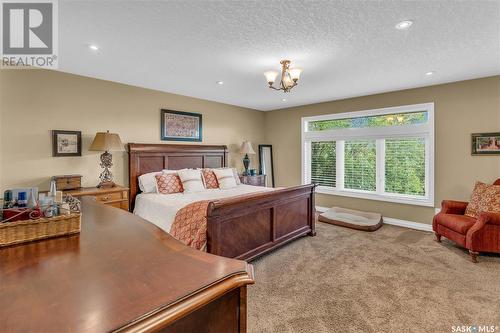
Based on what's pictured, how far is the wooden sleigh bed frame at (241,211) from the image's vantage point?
2.75 m

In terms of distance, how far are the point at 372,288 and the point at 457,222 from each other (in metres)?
1.82

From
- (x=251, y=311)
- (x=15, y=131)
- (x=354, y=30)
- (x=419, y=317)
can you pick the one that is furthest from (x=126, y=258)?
(x=15, y=131)

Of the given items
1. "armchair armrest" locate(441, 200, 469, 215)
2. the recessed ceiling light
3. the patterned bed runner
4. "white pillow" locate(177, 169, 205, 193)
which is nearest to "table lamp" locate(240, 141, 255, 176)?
"white pillow" locate(177, 169, 205, 193)

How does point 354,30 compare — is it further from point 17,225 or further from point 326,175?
point 326,175

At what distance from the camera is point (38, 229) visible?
112cm

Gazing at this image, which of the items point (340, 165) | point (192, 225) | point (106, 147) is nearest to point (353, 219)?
point (340, 165)

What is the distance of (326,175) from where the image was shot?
5.83m

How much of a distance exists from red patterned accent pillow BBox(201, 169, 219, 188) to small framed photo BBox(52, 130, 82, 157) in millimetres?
1941

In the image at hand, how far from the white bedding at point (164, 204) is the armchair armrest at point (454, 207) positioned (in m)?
3.24

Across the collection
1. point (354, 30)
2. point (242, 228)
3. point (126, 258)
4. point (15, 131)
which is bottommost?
point (242, 228)

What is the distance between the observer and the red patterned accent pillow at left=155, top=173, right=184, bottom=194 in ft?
13.1

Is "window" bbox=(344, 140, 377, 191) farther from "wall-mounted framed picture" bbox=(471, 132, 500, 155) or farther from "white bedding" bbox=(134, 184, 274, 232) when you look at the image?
"white bedding" bbox=(134, 184, 274, 232)

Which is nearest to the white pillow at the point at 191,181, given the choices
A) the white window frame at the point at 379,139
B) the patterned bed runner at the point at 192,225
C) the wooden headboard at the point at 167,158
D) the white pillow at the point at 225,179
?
the white pillow at the point at 225,179

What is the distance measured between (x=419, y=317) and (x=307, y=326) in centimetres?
95
